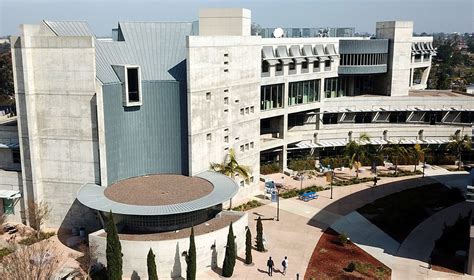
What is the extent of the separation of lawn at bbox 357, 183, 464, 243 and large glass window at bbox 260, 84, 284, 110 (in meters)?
18.8

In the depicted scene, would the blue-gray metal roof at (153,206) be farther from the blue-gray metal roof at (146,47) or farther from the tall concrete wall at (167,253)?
the blue-gray metal roof at (146,47)

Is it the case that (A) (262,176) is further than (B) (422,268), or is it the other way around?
(A) (262,176)

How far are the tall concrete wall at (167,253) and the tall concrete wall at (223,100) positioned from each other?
1111 centimetres

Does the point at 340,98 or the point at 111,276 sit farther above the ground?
the point at 340,98

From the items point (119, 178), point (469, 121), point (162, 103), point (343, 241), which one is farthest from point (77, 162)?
point (469, 121)

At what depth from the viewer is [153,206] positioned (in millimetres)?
41031

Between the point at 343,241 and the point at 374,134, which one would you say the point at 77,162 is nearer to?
the point at 343,241

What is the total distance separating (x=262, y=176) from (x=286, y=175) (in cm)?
398

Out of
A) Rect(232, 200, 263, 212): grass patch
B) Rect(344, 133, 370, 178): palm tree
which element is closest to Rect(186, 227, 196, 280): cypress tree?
Rect(232, 200, 263, 212): grass patch

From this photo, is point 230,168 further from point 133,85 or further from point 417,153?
point 417,153

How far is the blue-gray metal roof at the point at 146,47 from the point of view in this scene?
4856 cm

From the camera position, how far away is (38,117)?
46500mm

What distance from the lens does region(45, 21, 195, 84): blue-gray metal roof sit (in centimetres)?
4856

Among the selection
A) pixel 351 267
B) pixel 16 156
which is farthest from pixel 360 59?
pixel 16 156
